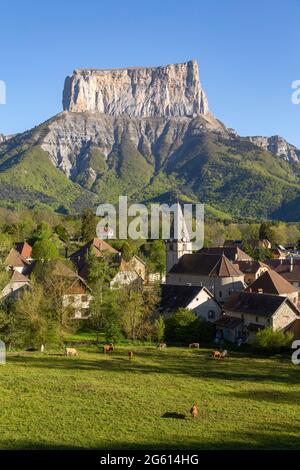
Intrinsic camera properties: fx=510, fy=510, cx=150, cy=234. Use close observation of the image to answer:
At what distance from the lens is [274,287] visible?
54.4 meters

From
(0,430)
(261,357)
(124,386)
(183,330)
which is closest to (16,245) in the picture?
(183,330)

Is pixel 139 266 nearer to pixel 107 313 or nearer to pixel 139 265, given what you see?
pixel 139 265

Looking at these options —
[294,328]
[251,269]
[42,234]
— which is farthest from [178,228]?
[42,234]

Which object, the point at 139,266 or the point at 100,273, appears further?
the point at 139,266

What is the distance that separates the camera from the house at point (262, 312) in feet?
151

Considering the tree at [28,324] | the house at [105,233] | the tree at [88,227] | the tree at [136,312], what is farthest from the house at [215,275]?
the tree at [88,227]

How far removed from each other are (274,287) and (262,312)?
8.17m

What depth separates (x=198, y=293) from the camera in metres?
52.0

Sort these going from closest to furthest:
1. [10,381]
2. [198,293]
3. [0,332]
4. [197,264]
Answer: [10,381]
[0,332]
[198,293]
[197,264]

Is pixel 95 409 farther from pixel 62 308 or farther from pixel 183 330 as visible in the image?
pixel 183 330

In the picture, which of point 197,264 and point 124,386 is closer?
point 124,386

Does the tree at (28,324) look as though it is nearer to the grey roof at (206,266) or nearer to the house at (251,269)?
the grey roof at (206,266)

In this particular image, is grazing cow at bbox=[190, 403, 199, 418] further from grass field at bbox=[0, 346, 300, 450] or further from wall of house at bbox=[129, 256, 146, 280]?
wall of house at bbox=[129, 256, 146, 280]

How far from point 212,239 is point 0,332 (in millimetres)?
89686
